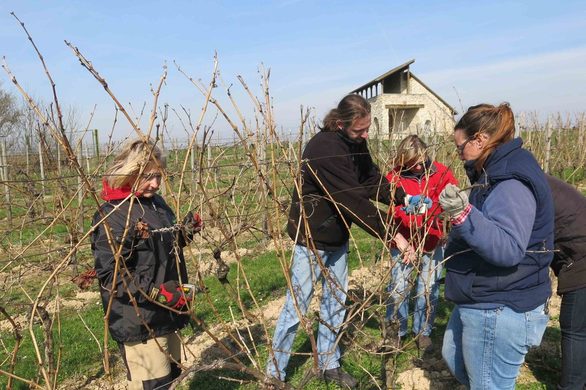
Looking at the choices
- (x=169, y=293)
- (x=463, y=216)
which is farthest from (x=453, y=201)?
(x=169, y=293)

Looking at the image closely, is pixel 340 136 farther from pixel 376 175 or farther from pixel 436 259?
pixel 436 259

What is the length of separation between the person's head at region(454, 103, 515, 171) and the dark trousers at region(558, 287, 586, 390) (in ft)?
3.19

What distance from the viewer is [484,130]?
171 cm

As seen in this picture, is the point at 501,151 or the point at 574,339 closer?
the point at 501,151

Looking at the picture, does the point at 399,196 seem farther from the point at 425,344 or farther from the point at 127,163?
the point at 127,163

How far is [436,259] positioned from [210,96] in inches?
101

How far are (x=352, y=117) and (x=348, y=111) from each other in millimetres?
41

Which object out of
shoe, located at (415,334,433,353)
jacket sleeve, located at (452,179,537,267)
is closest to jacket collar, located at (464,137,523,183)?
jacket sleeve, located at (452,179,537,267)

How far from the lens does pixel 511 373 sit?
1.76 meters

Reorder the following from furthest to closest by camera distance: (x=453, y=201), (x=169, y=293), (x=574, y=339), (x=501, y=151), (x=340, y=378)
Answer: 1. (x=340, y=378)
2. (x=574, y=339)
3. (x=169, y=293)
4. (x=501, y=151)
5. (x=453, y=201)

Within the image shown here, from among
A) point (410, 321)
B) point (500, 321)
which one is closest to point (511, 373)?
point (500, 321)

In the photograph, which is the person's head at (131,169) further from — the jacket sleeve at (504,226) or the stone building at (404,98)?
the stone building at (404,98)

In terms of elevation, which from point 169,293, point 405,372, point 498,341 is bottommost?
point 405,372

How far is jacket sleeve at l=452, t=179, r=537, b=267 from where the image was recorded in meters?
1.50
